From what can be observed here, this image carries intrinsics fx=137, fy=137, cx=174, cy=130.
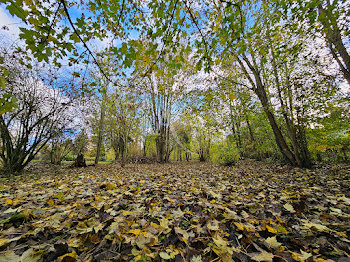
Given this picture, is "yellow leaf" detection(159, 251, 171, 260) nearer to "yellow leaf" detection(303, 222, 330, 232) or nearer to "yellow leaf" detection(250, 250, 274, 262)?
"yellow leaf" detection(250, 250, 274, 262)

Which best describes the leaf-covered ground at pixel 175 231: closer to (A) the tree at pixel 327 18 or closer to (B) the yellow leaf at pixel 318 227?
(B) the yellow leaf at pixel 318 227

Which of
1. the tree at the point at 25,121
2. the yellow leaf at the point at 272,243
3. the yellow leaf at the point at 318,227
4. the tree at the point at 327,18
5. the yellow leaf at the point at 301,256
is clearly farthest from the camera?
the tree at the point at 25,121

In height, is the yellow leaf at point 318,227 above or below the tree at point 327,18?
below

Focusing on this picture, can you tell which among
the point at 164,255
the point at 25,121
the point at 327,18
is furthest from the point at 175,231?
the point at 25,121

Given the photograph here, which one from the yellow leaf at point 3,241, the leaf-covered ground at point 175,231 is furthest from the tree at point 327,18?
the yellow leaf at point 3,241

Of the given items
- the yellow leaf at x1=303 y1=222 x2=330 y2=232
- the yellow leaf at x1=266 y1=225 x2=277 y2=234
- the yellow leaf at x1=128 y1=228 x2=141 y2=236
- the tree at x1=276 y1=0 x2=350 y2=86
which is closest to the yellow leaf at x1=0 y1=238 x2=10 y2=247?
the yellow leaf at x1=128 y1=228 x2=141 y2=236

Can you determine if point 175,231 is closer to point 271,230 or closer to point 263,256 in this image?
point 263,256

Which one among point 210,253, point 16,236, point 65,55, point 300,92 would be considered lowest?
point 210,253

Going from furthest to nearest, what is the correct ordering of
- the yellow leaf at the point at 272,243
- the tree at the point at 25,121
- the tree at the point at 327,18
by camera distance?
the tree at the point at 25,121 → the tree at the point at 327,18 → the yellow leaf at the point at 272,243

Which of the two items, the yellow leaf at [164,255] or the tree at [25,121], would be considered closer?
the yellow leaf at [164,255]

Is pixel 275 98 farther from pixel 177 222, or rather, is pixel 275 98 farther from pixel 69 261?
pixel 69 261

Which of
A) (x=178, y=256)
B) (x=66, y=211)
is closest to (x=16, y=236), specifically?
(x=66, y=211)

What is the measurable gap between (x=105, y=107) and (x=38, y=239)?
7.63 metres

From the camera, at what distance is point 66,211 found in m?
1.67
